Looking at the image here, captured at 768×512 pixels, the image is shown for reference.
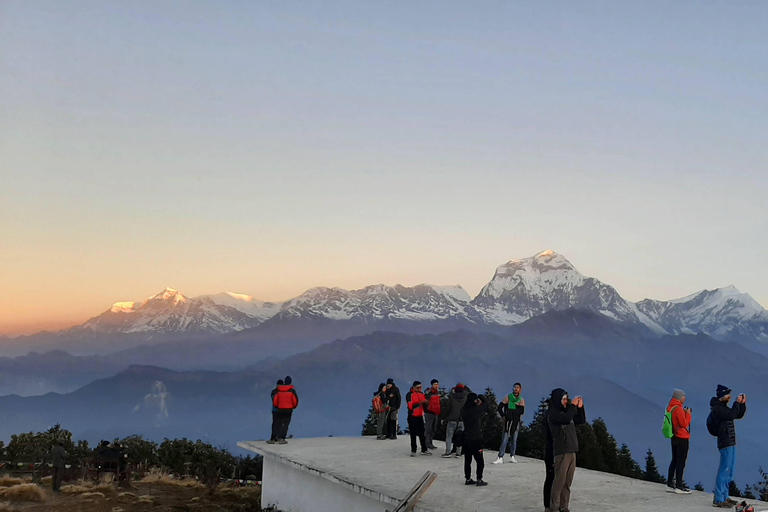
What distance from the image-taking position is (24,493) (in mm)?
22531

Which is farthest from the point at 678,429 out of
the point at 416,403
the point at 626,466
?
the point at 626,466

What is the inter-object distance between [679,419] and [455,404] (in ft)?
18.6

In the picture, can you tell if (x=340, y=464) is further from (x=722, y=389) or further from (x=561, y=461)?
(x=722, y=389)

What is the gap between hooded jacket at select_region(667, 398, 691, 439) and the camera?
13672 mm

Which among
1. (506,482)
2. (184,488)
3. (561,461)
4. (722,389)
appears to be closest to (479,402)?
(506,482)

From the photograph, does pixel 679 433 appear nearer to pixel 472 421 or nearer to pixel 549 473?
pixel 549 473

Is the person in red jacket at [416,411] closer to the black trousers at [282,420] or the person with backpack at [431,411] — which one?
the person with backpack at [431,411]

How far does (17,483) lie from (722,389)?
2227cm

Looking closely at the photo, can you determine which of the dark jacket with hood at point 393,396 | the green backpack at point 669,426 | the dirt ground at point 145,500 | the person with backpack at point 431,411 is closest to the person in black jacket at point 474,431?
the green backpack at point 669,426

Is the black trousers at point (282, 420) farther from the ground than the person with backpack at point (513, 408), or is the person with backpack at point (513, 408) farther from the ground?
the person with backpack at point (513, 408)

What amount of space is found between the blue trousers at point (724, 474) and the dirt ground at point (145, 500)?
42.5 feet

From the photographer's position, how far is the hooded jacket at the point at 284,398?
21312mm

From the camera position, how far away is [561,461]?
1165 centimetres

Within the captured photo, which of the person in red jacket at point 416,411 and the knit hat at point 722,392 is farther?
the person in red jacket at point 416,411
